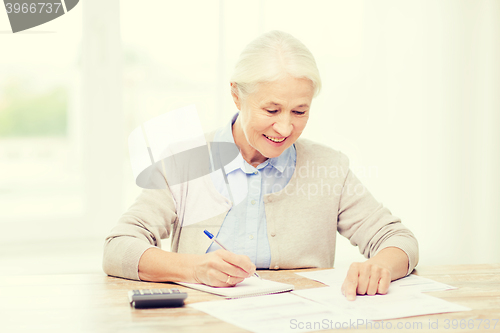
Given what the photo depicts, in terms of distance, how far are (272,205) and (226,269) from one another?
1.56 ft

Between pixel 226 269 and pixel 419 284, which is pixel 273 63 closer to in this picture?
pixel 226 269

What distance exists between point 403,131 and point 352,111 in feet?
1.10

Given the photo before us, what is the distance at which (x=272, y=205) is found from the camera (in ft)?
5.02

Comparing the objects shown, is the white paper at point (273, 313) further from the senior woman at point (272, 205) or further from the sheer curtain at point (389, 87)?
the sheer curtain at point (389, 87)

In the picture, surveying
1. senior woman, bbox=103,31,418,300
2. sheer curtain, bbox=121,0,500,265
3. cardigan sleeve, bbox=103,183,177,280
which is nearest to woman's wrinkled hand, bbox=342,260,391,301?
senior woman, bbox=103,31,418,300

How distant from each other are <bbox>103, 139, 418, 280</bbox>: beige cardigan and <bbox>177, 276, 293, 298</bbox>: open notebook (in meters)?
0.32

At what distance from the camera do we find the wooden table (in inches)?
33.7

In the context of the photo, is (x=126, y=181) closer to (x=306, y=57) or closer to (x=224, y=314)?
(x=306, y=57)

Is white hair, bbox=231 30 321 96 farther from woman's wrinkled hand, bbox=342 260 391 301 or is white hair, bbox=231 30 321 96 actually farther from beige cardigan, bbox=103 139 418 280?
woman's wrinkled hand, bbox=342 260 391 301

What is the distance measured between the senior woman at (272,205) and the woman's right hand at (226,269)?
0.19ft

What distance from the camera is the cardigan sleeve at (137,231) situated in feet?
4.00

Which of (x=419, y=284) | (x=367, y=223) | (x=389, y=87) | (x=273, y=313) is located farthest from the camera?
(x=389, y=87)

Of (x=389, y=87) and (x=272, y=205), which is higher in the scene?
(x=389, y=87)

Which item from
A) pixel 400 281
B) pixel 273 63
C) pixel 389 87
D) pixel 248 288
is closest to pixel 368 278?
pixel 400 281
